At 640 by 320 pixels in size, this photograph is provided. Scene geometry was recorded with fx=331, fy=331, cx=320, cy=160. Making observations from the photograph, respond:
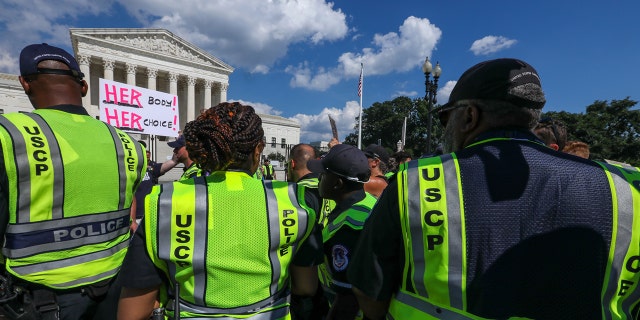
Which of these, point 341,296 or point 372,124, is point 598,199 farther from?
point 372,124

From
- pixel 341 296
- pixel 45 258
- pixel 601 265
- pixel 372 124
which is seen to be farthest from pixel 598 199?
pixel 372 124

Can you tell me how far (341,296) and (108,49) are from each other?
1881 inches

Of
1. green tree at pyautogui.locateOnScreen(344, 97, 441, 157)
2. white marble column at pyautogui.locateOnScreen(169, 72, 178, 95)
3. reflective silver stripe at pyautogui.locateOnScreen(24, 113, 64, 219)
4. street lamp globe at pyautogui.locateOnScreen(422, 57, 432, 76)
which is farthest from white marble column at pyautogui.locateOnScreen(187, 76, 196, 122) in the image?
reflective silver stripe at pyautogui.locateOnScreen(24, 113, 64, 219)

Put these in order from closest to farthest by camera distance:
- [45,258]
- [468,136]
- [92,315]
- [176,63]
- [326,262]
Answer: [468,136] < [45,258] < [92,315] < [326,262] < [176,63]

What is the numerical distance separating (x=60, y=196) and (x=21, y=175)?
0.69ft

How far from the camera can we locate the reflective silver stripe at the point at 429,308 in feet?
3.80

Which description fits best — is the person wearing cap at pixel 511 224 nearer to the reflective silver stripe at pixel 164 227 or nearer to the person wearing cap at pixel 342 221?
the person wearing cap at pixel 342 221

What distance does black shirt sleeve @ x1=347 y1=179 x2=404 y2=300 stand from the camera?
1238mm

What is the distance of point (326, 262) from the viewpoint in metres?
2.27

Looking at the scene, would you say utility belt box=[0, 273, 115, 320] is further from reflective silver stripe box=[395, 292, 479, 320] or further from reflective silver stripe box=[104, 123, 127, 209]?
reflective silver stripe box=[395, 292, 479, 320]

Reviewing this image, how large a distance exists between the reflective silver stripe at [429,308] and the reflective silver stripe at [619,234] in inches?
18.8

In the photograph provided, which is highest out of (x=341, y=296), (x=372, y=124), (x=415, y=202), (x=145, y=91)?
(x=372, y=124)

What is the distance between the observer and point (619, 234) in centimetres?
110

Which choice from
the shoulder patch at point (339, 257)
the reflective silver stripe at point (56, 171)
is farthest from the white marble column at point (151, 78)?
the shoulder patch at point (339, 257)
